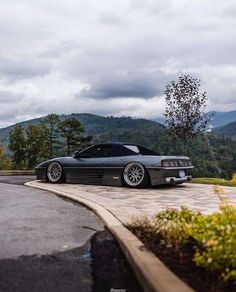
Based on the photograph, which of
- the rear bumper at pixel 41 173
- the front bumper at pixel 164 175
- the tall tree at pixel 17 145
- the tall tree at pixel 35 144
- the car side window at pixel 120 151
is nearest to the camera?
the front bumper at pixel 164 175

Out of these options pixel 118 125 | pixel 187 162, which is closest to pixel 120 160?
pixel 187 162

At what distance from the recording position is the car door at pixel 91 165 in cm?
1215

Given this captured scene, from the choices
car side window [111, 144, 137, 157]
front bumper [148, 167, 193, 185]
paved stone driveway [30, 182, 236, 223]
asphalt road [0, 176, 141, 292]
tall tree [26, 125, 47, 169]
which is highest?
tall tree [26, 125, 47, 169]

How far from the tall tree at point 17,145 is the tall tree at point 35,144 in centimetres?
73

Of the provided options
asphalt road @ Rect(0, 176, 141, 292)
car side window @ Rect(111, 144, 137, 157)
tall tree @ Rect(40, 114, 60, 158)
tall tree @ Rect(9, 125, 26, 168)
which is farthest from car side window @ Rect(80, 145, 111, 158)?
tall tree @ Rect(9, 125, 26, 168)

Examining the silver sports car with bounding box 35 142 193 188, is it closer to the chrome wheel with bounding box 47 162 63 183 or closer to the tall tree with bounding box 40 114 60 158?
the chrome wheel with bounding box 47 162 63 183

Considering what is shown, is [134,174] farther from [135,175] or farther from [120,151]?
[120,151]

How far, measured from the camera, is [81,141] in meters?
49.4

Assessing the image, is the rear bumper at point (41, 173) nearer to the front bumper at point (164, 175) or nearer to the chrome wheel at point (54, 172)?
the chrome wheel at point (54, 172)

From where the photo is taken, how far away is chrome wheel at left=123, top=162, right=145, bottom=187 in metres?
11.3

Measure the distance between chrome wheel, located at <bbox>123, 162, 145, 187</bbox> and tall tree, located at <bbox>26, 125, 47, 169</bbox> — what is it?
3601 cm

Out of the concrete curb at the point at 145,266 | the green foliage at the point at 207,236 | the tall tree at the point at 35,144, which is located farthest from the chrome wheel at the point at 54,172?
the tall tree at the point at 35,144

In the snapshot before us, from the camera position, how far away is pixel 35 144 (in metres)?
47.3

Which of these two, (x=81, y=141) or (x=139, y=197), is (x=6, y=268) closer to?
(x=139, y=197)
